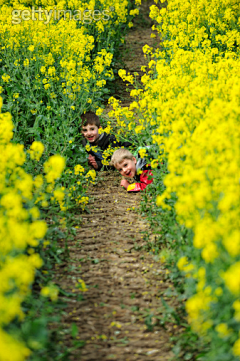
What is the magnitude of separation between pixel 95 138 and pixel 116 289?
2.89m

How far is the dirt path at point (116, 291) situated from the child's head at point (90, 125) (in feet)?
4.65

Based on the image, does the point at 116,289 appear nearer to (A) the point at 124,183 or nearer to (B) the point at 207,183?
(B) the point at 207,183

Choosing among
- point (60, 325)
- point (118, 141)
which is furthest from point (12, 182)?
point (118, 141)

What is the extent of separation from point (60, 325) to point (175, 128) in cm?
172

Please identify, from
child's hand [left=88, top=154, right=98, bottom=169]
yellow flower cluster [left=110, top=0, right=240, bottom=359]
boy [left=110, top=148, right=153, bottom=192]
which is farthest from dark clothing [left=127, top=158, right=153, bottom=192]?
child's hand [left=88, top=154, right=98, bottom=169]

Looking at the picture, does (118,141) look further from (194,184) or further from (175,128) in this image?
(194,184)

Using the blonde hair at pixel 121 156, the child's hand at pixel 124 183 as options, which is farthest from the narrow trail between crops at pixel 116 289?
the blonde hair at pixel 121 156

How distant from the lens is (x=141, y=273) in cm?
384

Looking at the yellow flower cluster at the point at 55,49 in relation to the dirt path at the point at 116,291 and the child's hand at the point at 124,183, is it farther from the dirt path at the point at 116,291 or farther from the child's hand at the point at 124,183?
the dirt path at the point at 116,291

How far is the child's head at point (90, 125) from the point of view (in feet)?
19.7

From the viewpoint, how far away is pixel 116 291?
3.61 meters

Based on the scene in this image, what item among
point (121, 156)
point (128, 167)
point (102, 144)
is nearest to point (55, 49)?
point (102, 144)

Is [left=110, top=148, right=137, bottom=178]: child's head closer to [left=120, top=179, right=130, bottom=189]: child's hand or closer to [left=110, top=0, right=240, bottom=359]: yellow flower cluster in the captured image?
[left=120, top=179, right=130, bottom=189]: child's hand

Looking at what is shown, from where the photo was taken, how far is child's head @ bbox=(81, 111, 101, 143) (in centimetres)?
600
